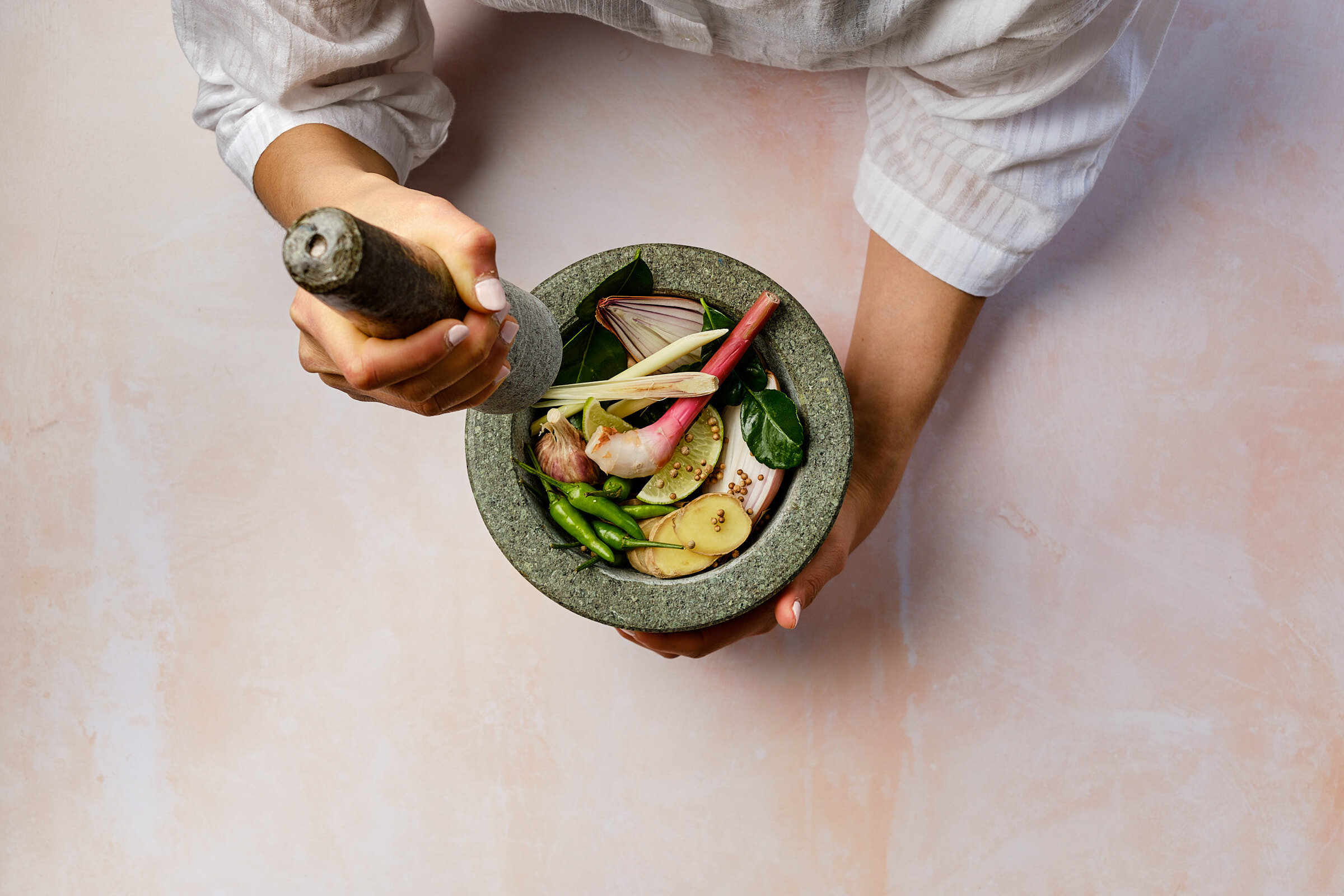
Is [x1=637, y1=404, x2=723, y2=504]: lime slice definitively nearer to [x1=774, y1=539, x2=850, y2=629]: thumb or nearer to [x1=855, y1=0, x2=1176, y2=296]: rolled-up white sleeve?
[x1=774, y1=539, x2=850, y2=629]: thumb

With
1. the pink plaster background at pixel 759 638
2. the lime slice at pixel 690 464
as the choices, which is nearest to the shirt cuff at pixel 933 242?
the pink plaster background at pixel 759 638

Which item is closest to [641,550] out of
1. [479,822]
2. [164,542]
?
[479,822]

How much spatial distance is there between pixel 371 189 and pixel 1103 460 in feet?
3.11

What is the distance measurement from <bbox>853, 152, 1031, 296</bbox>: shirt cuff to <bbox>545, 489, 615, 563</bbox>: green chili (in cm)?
46

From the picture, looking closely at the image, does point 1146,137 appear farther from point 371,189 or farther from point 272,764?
point 272,764

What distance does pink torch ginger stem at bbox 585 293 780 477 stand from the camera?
2.64 ft

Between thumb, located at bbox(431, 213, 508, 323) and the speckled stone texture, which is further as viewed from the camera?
the speckled stone texture

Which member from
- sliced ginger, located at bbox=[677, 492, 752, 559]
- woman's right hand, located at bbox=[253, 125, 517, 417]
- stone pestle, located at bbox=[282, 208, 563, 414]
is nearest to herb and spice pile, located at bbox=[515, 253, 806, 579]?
sliced ginger, located at bbox=[677, 492, 752, 559]

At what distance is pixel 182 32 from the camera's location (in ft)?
2.74

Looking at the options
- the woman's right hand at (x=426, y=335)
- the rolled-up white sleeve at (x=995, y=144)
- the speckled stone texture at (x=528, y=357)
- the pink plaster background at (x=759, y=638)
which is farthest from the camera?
the pink plaster background at (x=759, y=638)

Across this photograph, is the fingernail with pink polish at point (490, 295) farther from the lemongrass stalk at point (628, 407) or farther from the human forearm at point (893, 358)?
the human forearm at point (893, 358)

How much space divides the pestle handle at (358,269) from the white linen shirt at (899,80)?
16.9 inches

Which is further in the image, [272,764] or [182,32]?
[272,764]

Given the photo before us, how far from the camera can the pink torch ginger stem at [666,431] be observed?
80 cm
